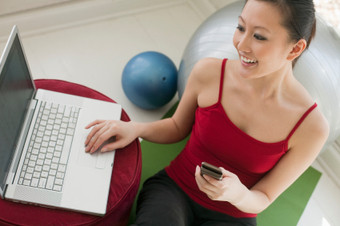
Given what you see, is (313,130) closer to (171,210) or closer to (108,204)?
(171,210)

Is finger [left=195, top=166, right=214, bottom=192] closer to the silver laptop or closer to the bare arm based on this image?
the bare arm

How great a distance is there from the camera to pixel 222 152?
4.61 ft

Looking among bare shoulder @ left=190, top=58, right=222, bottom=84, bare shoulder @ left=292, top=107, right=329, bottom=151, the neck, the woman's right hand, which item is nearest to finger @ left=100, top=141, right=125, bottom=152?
the woman's right hand

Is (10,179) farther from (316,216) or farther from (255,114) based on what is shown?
(316,216)

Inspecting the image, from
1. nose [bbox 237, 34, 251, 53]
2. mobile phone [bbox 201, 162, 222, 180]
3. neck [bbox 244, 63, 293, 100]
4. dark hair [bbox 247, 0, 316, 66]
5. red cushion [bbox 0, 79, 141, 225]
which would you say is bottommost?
red cushion [bbox 0, 79, 141, 225]

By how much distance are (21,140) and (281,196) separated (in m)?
1.29

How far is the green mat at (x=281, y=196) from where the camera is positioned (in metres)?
1.96

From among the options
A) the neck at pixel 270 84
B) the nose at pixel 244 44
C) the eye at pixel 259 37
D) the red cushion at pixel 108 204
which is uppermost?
the eye at pixel 259 37

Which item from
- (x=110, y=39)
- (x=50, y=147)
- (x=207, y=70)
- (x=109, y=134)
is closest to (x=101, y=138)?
(x=109, y=134)

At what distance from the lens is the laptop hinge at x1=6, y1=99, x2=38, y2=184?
4.20ft

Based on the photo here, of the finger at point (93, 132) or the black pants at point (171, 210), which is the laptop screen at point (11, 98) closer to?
the finger at point (93, 132)

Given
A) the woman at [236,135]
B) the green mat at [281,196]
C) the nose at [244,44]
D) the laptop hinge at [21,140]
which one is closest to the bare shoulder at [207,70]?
the woman at [236,135]

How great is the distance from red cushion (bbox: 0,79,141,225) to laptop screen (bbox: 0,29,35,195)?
0.09 metres

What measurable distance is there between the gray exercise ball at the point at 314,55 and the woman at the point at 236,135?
0.87ft
